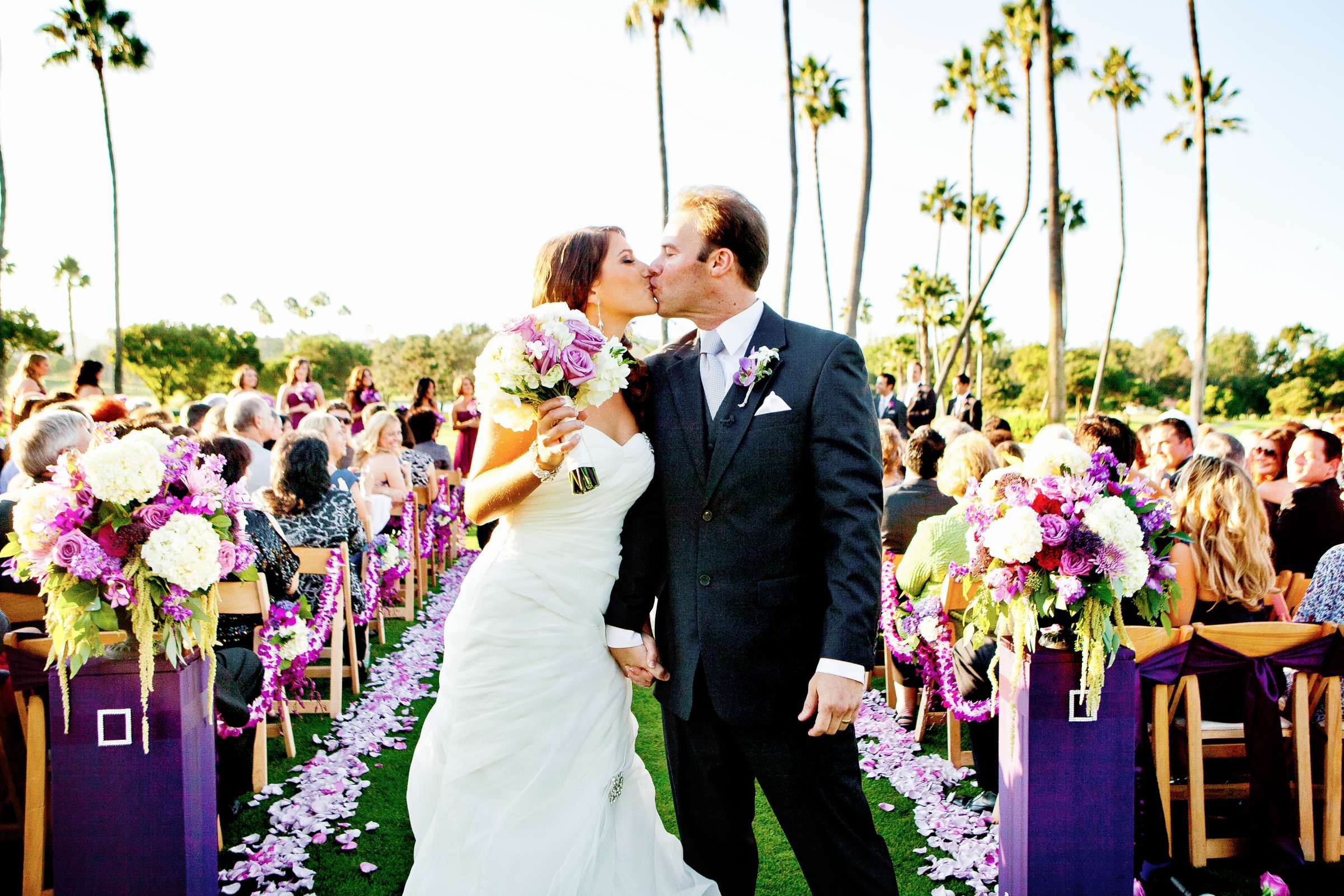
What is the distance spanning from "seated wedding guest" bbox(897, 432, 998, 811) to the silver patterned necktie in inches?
65.1

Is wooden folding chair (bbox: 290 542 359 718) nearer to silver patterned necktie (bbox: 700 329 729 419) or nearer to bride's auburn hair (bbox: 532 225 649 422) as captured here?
bride's auburn hair (bbox: 532 225 649 422)

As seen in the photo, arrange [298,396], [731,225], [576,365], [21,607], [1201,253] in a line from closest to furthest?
[576,365]
[731,225]
[21,607]
[298,396]
[1201,253]

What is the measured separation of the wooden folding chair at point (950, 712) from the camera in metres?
4.16

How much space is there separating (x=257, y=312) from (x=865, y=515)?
133 m

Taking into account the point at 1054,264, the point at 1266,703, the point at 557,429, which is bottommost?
the point at 1266,703

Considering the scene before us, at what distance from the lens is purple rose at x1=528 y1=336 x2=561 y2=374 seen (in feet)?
8.08

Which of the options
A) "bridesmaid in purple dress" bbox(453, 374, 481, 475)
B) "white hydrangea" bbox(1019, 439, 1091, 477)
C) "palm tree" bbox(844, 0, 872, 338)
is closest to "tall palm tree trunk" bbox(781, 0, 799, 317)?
"palm tree" bbox(844, 0, 872, 338)

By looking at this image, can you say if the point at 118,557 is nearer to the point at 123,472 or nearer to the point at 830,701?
the point at 123,472

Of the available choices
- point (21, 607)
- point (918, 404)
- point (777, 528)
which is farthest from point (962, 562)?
point (918, 404)

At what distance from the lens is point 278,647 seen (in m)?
4.77

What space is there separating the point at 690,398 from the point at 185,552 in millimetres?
1887

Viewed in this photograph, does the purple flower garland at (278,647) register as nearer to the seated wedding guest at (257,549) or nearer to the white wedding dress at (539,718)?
the seated wedding guest at (257,549)

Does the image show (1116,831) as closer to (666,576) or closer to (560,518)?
(666,576)

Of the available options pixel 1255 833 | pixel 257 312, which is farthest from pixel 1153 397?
pixel 257 312
